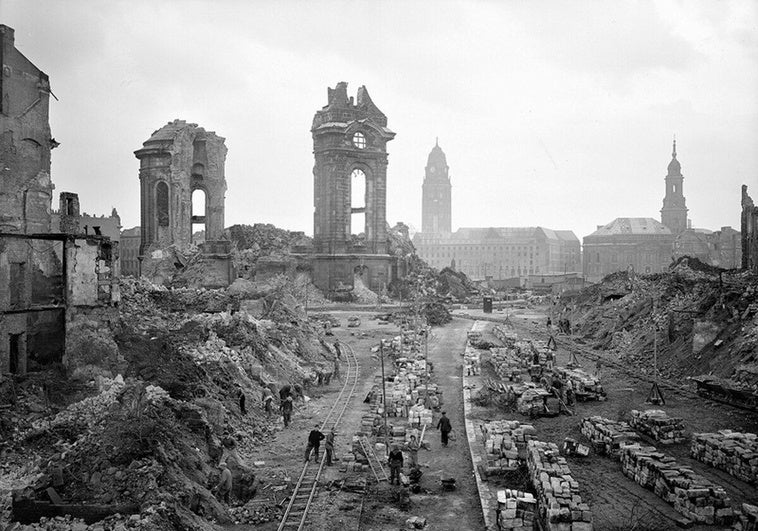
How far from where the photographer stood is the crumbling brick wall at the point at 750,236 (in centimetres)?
4095

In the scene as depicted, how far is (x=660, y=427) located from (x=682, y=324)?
542 inches

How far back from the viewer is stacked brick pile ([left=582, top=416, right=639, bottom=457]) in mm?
15391

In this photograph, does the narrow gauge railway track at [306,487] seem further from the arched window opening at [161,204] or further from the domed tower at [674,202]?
the domed tower at [674,202]

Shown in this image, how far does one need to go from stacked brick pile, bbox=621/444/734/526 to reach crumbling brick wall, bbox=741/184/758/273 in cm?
2995

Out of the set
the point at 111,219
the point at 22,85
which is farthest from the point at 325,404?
the point at 111,219

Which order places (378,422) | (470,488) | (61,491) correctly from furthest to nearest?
1. (378,422)
2. (470,488)
3. (61,491)

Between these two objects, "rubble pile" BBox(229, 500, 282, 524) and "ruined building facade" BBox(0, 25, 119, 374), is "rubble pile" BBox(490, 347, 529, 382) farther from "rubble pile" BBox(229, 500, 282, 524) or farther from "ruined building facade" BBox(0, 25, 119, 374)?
"ruined building facade" BBox(0, 25, 119, 374)

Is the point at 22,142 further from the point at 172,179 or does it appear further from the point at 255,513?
the point at 255,513

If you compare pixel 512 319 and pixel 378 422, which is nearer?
pixel 378 422

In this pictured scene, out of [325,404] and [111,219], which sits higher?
[111,219]

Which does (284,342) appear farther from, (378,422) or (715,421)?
(715,421)

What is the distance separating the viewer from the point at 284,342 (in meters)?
25.5

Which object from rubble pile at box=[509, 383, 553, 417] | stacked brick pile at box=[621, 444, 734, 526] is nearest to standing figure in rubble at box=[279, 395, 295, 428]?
rubble pile at box=[509, 383, 553, 417]

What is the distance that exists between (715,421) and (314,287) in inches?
1473
